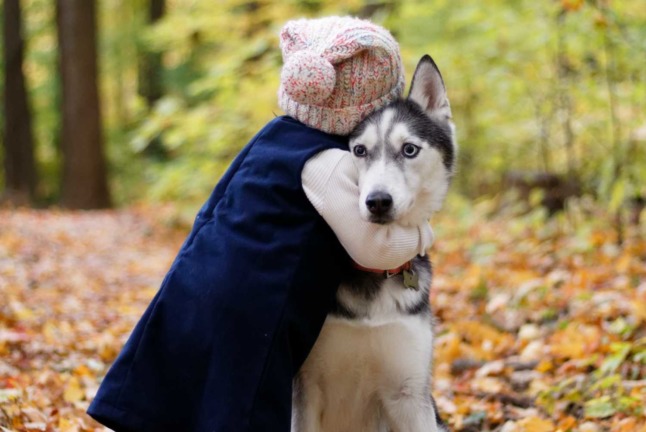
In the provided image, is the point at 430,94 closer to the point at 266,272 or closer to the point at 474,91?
the point at 266,272

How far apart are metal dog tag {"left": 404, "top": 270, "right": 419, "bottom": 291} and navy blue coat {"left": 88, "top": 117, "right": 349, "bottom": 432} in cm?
26

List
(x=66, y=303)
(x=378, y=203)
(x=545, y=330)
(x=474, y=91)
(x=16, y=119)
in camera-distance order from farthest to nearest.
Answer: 1. (x=16, y=119)
2. (x=474, y=91)
3. (x=66, y=303)
4. (x=545, y=330)
5. (x=378, y=203)

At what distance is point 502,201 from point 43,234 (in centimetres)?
672

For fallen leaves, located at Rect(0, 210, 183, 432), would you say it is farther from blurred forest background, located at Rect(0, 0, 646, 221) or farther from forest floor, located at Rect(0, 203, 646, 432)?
blurred forest background, located at Rect(0, 0, 646, 221)

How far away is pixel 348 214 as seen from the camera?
245 centimetres

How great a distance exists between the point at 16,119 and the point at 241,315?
59.5 ft

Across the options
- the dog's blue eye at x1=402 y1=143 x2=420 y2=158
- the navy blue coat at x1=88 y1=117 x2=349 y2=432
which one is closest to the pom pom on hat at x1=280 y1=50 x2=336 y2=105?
the navy blue coat at x1=88 y1=117 x2=349 y2=432

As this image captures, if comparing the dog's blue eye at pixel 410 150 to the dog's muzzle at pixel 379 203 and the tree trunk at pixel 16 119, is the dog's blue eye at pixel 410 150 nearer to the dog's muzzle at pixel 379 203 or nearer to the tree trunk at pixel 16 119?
the dog's muzzle at pixel 379 203

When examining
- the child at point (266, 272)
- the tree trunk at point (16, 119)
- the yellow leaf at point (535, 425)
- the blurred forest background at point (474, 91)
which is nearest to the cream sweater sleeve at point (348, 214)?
the child at point (266, 272)

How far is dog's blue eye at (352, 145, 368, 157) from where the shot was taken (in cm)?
258

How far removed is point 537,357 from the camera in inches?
184

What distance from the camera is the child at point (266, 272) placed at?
8.05ft

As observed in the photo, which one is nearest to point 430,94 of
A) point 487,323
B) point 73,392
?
point 73,392

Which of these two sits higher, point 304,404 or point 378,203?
point 378,203
